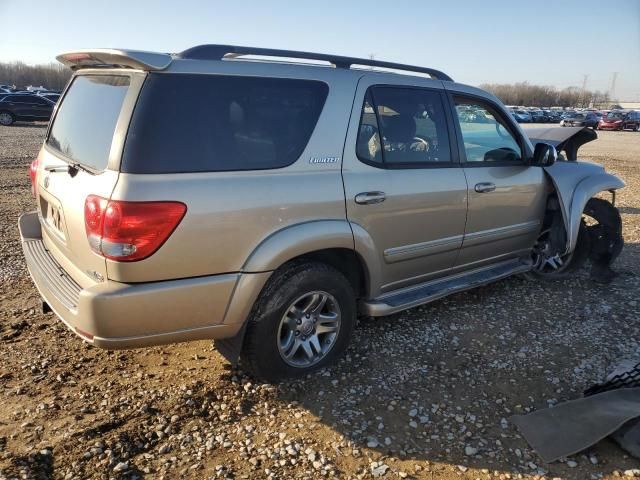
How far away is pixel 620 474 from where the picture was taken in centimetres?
245

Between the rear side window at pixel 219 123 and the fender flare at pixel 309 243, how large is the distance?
40 centimetres

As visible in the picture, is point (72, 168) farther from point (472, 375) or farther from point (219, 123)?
point (472, 375)

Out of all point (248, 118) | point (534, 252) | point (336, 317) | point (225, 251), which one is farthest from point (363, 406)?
point (534, 252)

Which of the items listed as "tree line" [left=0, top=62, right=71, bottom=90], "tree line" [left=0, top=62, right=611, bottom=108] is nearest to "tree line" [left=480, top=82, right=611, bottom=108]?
"tree line" [left=0, top=62, right=611, bottom=108]

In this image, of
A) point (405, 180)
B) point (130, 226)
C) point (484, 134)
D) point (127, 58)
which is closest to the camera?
point (130, 226)

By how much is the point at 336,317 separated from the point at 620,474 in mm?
1745

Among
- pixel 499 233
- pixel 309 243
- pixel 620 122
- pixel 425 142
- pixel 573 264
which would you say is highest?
pixel 425 142

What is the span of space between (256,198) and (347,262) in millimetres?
949

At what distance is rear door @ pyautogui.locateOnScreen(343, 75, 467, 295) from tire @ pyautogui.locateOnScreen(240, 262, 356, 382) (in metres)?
0.36

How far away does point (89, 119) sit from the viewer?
291 cm

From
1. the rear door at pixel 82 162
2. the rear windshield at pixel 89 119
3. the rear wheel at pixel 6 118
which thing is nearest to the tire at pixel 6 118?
the rear wheel at pixel 6 118

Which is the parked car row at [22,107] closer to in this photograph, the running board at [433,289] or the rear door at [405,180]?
the rear door at [405,180]

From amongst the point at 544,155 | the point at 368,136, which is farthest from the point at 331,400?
the point at 544,155

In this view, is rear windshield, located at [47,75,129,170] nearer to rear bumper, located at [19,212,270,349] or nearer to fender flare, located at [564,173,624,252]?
rear bumper, located at [19,212,270,349]
